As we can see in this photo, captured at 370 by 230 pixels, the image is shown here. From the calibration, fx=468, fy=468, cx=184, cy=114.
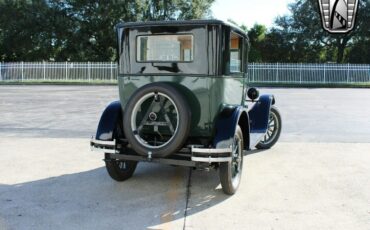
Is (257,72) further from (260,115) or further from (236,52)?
(236,52)

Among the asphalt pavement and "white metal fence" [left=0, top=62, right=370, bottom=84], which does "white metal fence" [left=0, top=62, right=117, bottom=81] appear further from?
the asphalt pavement

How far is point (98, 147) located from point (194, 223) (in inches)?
69.2

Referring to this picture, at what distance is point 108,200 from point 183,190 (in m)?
0.96

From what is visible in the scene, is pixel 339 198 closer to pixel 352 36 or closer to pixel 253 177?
pixel 253 177

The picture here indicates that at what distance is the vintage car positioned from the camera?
534cm

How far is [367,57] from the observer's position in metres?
39.4

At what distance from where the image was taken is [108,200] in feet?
17.4

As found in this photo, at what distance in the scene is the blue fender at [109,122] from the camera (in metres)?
5.73

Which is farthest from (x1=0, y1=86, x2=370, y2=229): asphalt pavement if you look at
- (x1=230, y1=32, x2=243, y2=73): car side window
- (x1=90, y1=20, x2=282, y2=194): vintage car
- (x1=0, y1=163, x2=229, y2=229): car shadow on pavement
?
(x1=230, y1=32, x2=243, y2=73): car side window

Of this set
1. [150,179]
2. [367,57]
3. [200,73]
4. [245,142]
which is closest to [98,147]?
[150,179]

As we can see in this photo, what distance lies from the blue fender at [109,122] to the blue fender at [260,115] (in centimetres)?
243

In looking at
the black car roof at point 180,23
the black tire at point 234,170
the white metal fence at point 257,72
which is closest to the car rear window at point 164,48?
the black car roof at point 180,23

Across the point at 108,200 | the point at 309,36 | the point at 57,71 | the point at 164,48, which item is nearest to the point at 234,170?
the point at 108,200

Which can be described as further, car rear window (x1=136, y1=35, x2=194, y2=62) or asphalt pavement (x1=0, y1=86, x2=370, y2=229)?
car rear window (x1=136, y1=35, x2=194, y2=62)
